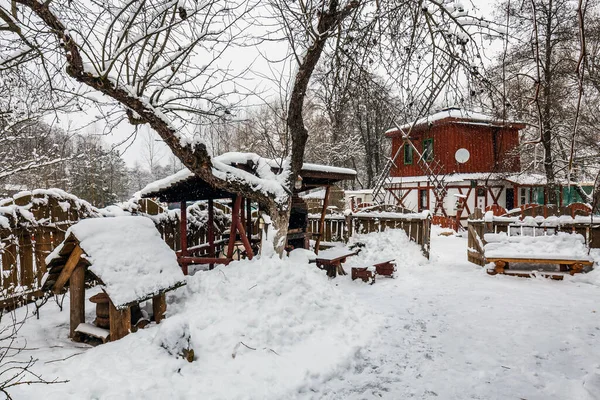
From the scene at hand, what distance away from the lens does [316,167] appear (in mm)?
7344

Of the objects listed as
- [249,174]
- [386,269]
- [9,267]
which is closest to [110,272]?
[249,174]

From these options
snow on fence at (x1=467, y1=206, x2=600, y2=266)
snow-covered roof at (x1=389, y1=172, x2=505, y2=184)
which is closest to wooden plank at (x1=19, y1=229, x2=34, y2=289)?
snow on fence at (x1=467, y1=206, x2=600, y2=266)

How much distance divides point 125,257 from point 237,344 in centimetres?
193

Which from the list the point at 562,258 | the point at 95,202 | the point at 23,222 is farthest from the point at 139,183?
the point at 562,258

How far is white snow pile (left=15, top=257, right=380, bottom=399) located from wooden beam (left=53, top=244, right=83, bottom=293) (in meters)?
1.10

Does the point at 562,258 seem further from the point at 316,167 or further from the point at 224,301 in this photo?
the point at 224,301

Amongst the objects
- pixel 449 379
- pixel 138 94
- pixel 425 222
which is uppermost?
pixel 138 94

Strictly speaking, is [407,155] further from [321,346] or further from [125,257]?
[125,257]

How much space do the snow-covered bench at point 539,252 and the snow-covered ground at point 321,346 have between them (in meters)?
1.15

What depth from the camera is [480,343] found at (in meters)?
4.51

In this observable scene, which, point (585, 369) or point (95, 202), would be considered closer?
point (585, 369)

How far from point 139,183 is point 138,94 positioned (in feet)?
185

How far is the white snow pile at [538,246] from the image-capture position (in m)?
7.47

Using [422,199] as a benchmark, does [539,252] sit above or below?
below
